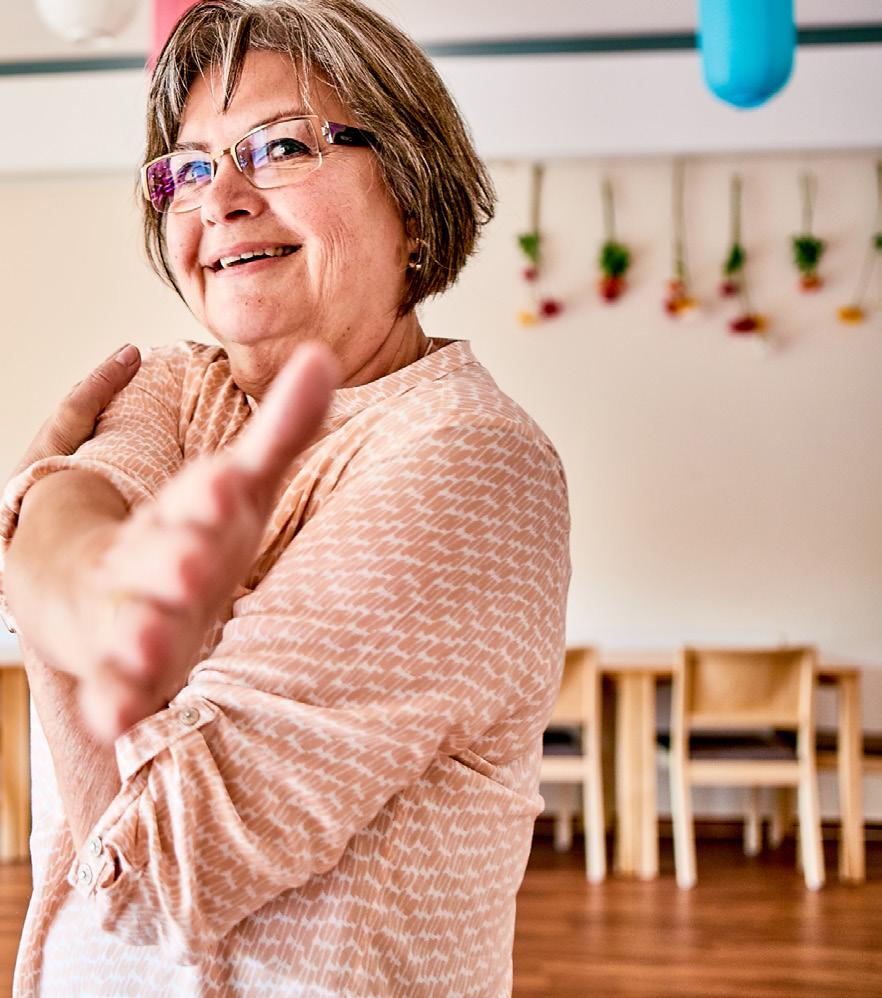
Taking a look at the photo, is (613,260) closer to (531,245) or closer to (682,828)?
(531,245)

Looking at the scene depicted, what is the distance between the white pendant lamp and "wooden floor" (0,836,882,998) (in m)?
2.63

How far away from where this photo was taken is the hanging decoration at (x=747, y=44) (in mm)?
2926

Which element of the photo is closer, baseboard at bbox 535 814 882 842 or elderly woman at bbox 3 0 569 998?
elderly woman at bbox 3 0 569 998

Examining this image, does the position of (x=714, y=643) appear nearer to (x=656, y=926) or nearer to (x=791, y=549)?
(x=791, y=549)

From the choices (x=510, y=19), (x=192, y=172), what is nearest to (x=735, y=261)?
(x=510, y=19)

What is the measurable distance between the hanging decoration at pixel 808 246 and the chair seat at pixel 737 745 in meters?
1.98

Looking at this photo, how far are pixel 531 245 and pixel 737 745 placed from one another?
91.6 inches

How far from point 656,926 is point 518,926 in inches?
17.7

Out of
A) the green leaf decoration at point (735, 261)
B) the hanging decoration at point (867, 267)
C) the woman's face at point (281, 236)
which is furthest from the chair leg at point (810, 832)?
the woman's face at point (281, 236)

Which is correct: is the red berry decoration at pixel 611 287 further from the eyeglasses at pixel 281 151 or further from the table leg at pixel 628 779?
the eyeglasses at pixel 281 151

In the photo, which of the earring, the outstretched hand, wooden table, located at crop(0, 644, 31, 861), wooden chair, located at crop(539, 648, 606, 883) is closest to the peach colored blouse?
the earring

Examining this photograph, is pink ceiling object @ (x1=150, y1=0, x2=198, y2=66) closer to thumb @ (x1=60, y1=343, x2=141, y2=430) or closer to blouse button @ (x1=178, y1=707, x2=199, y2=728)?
thumb @ (x1=60, y1=343, x2=141, y2=430)

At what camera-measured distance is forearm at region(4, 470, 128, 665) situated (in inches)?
23.7

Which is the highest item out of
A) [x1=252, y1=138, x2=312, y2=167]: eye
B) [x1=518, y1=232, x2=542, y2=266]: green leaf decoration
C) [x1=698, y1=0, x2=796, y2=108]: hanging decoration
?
[x1=698, y1=0, x2=796, y2=108]: hanging decoration
